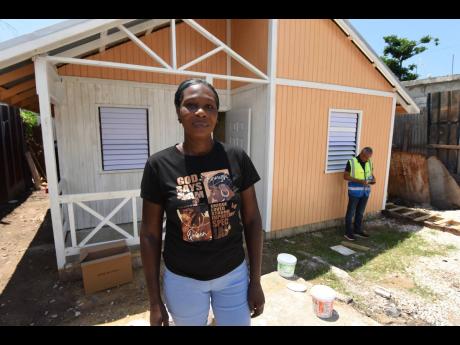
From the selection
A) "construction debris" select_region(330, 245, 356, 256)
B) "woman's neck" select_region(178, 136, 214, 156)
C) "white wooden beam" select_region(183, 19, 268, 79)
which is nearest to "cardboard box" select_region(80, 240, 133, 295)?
"woman's neck" select_region(178, 136, 214, 156)

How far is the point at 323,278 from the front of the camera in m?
4.17

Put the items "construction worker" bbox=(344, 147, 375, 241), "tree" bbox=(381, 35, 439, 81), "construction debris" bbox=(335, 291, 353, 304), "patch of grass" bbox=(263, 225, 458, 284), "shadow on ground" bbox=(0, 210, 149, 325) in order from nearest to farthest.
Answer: "shadow on ground" bbox=(0, 210, 149, 325)
"construction debris" bbox=(335, 291, 353, 304)
"patch of grass" bbox=(263, 225, 458, 284)
"construction worker" bbox=(344, 147, 375, 241)
"tree" bbox=(381, 35, 439, 81)

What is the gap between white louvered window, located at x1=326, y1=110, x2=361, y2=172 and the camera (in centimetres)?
603

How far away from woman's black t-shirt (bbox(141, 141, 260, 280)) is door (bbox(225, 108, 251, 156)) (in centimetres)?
414

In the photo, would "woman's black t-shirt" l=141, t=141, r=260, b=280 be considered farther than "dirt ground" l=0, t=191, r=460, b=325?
No

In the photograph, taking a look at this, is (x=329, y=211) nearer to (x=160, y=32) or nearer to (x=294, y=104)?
(x=294, y=104)

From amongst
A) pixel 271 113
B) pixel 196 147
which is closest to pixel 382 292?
pixel 271 113

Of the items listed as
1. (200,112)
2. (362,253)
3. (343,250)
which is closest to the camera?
(200,112)

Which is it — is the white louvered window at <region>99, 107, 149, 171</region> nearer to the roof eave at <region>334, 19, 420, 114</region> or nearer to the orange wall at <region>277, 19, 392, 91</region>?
the orange wall at <region>277, 19, 392, 91</region>

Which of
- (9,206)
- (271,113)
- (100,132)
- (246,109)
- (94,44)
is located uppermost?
(94,44)

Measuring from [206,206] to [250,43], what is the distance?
5068 millimetres

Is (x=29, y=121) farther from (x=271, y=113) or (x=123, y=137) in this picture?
(x=271, y=113)

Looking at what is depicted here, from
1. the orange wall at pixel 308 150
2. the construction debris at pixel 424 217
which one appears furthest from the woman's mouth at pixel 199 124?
the construction debris at pixel 424 217
